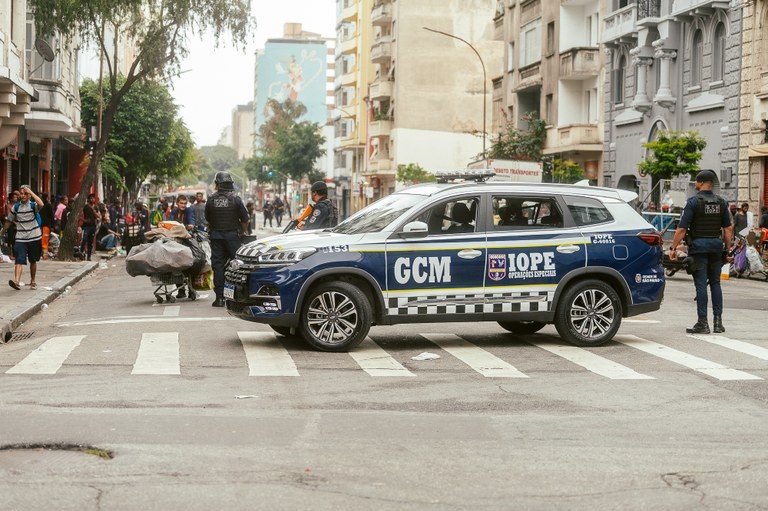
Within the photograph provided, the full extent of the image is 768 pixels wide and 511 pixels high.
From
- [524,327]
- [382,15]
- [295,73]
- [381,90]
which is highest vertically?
[295,73]

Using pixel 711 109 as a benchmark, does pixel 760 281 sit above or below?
below

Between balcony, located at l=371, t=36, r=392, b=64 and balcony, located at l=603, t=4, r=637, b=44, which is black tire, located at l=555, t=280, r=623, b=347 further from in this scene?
balcony, located at l=371, t=36, r=392, b=64

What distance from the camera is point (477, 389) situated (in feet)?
33.1

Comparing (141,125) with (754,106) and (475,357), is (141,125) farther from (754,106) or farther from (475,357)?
(475,357)

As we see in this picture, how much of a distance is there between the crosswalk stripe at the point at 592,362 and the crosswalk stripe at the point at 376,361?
5.80 ft

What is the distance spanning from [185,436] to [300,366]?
3757 mm

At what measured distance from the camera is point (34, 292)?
2045 cm

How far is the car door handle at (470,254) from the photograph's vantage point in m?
12.7

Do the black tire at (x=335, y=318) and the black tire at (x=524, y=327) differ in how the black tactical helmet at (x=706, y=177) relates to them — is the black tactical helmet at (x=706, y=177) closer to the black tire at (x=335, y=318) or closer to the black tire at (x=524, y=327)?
the black tire at (x=524, y=327)

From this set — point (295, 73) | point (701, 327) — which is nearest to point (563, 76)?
point (701, 327)

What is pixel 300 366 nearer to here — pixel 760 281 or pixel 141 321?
pixel 141 321

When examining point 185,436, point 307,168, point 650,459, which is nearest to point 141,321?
point 185,436

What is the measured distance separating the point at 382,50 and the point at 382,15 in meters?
2.77

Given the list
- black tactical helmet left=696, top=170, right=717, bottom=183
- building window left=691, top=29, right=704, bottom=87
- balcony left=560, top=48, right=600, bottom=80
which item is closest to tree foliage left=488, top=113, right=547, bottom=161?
balcony left=560, top=48, right=600, bottom=80
